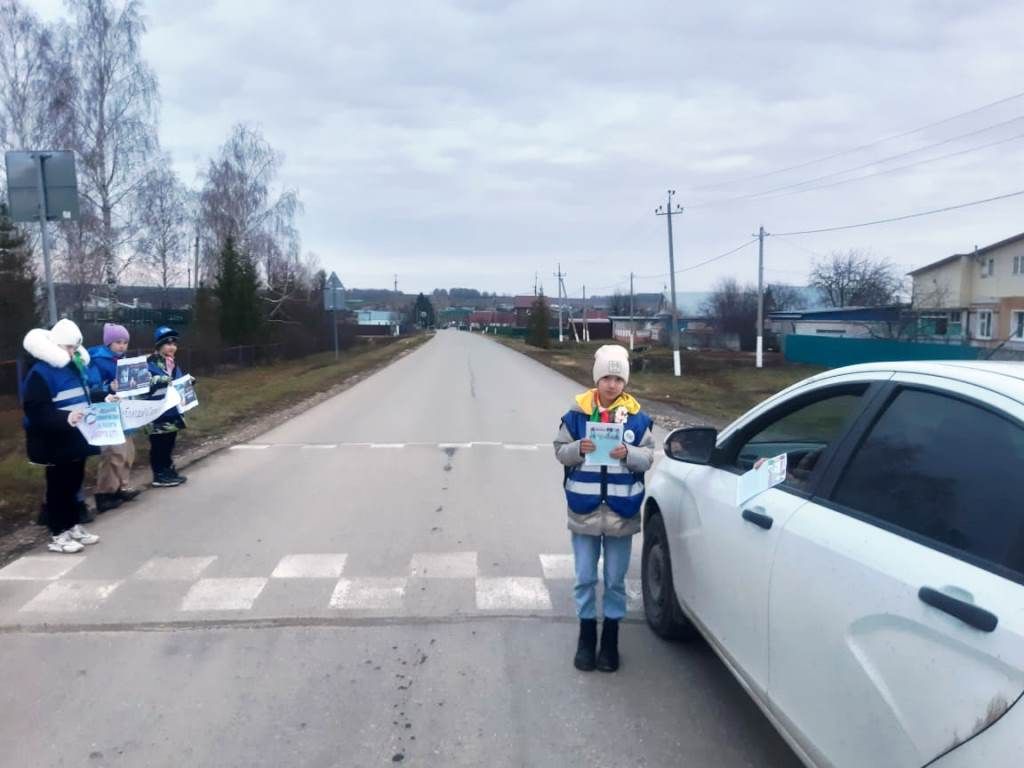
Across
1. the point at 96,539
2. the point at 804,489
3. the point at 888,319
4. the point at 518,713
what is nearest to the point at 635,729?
the point at 518,713

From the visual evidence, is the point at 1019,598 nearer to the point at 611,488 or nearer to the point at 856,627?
the point at 856,627

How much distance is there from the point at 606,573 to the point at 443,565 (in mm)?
2130

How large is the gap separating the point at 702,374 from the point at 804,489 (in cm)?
3295

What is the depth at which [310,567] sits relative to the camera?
20.8 feet

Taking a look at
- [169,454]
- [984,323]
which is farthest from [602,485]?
[984,323]

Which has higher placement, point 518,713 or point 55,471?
point 55,471

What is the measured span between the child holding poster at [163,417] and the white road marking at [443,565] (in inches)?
158

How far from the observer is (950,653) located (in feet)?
7.34

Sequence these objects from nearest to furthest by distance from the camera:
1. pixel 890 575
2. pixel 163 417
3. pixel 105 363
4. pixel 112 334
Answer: pixel 890 575 → pixel 105 363 → pixel 112 334 → pixel 163 417

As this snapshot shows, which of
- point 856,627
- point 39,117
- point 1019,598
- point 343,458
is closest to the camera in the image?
point 1019,598

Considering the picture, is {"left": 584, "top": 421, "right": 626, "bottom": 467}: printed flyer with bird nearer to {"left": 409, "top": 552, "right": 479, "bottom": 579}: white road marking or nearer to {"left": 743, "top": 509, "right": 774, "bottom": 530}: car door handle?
{"left": 743, "top": 509, "right": 774, "bottom": 530}: car door handle

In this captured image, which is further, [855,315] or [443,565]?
[855,315]

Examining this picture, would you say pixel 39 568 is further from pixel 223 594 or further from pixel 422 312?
pixel 422 312

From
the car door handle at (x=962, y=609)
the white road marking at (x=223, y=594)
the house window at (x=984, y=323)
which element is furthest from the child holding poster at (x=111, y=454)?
the house window at (x=984, y=323)
